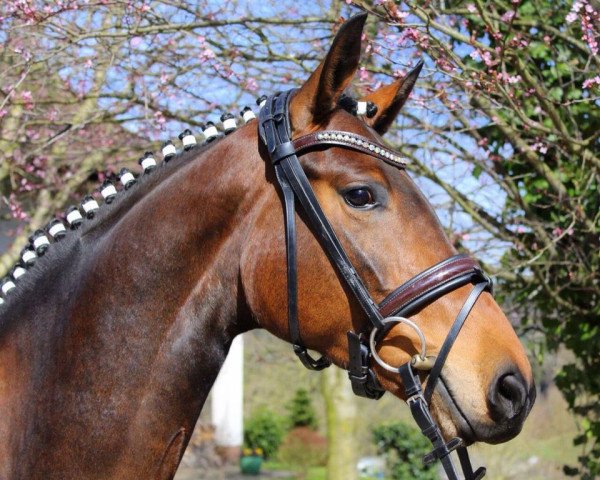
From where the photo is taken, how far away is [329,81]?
82.9 inches

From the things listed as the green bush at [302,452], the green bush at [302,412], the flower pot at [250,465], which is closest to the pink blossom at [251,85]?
the flower pot at [250,465]

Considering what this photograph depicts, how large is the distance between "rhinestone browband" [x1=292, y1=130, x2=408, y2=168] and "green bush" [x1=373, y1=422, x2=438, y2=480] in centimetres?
1349

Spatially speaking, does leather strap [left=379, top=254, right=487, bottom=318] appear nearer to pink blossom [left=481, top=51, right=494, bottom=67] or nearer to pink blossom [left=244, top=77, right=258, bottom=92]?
pink blossom [left=481, top=51, right=494, bottom=67]

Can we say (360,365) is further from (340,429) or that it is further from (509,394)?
(340,429)

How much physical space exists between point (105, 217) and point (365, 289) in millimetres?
924

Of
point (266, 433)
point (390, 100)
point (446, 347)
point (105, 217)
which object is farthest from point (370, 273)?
point (266, 433)

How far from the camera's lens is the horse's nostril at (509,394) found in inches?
70.9

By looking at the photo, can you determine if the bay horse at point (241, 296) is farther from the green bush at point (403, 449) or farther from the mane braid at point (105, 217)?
the green bush at point (403, 449)

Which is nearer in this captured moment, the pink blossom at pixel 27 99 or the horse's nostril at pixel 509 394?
the horse's nostril at pixel 509 394

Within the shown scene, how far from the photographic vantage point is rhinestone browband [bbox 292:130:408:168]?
6.93 ft

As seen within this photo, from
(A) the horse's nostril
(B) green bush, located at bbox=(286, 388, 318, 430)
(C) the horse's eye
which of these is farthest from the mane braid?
(B) green bush, located at bbox=(286, 388, 318, 430)

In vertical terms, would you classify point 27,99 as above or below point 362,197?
above

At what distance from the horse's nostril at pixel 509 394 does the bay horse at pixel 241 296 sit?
1.7 inches

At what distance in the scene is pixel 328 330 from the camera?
2057 mm
